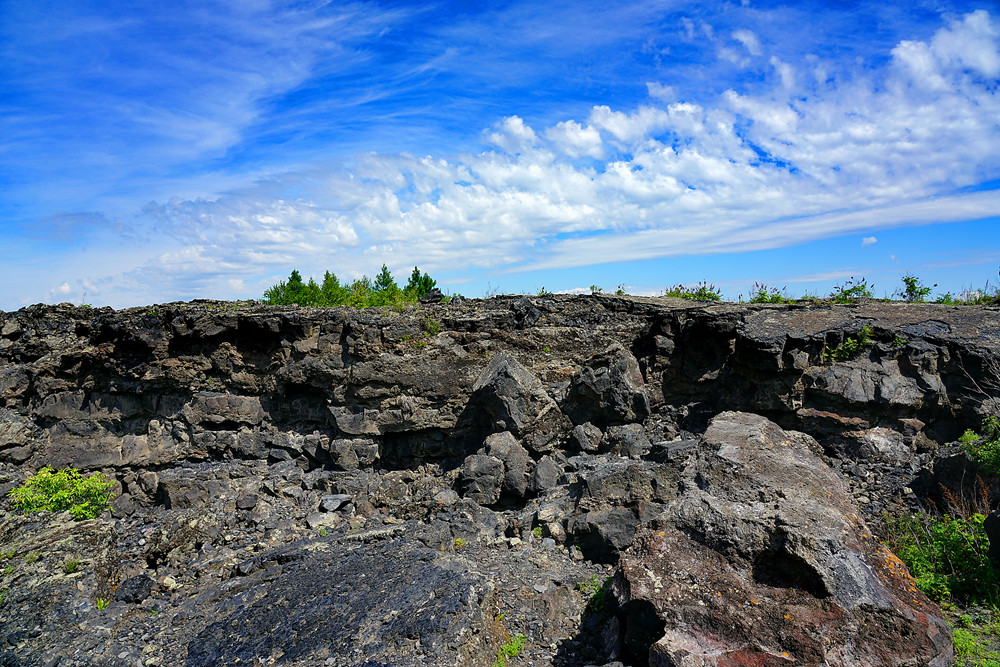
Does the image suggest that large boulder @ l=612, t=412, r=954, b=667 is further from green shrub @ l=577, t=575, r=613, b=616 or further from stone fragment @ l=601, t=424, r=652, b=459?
stone fragment @ l=601, t=424, r=652, b=459

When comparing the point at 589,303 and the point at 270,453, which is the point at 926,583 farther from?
the point at 270,453

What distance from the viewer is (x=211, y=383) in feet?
35.9

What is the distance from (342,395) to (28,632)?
17.8 feet

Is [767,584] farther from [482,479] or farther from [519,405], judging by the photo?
[519,405]

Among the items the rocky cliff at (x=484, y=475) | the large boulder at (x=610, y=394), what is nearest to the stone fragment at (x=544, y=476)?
the rocky cliff at (x=484, y=475)

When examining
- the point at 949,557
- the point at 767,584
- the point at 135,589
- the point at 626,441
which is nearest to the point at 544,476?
the point at 626,441

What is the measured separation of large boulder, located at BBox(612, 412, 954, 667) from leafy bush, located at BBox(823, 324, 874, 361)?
4.75 meters

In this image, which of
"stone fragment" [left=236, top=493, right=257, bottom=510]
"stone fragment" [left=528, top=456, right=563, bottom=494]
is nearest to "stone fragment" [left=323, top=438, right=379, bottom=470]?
"stone fragment" [left=236, top=493, right=257, bottom=510]

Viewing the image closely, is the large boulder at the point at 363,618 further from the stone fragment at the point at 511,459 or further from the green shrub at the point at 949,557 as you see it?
the green shrub at the point at 949,557

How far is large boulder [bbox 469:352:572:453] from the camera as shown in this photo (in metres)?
10.3

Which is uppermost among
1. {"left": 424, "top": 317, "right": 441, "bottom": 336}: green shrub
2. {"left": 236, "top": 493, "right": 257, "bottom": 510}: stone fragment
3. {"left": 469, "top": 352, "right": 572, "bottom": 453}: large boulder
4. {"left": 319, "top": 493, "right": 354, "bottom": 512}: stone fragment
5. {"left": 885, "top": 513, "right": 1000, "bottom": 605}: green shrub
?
{"left": 424, "top": 317, "right": 441, "bottom": 336}: green shrub

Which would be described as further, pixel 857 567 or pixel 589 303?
pixel 589 303

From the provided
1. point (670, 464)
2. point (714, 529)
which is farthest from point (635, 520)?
point (714, 529)

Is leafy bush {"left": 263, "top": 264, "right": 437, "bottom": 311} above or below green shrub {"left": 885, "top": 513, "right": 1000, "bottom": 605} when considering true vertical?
above
